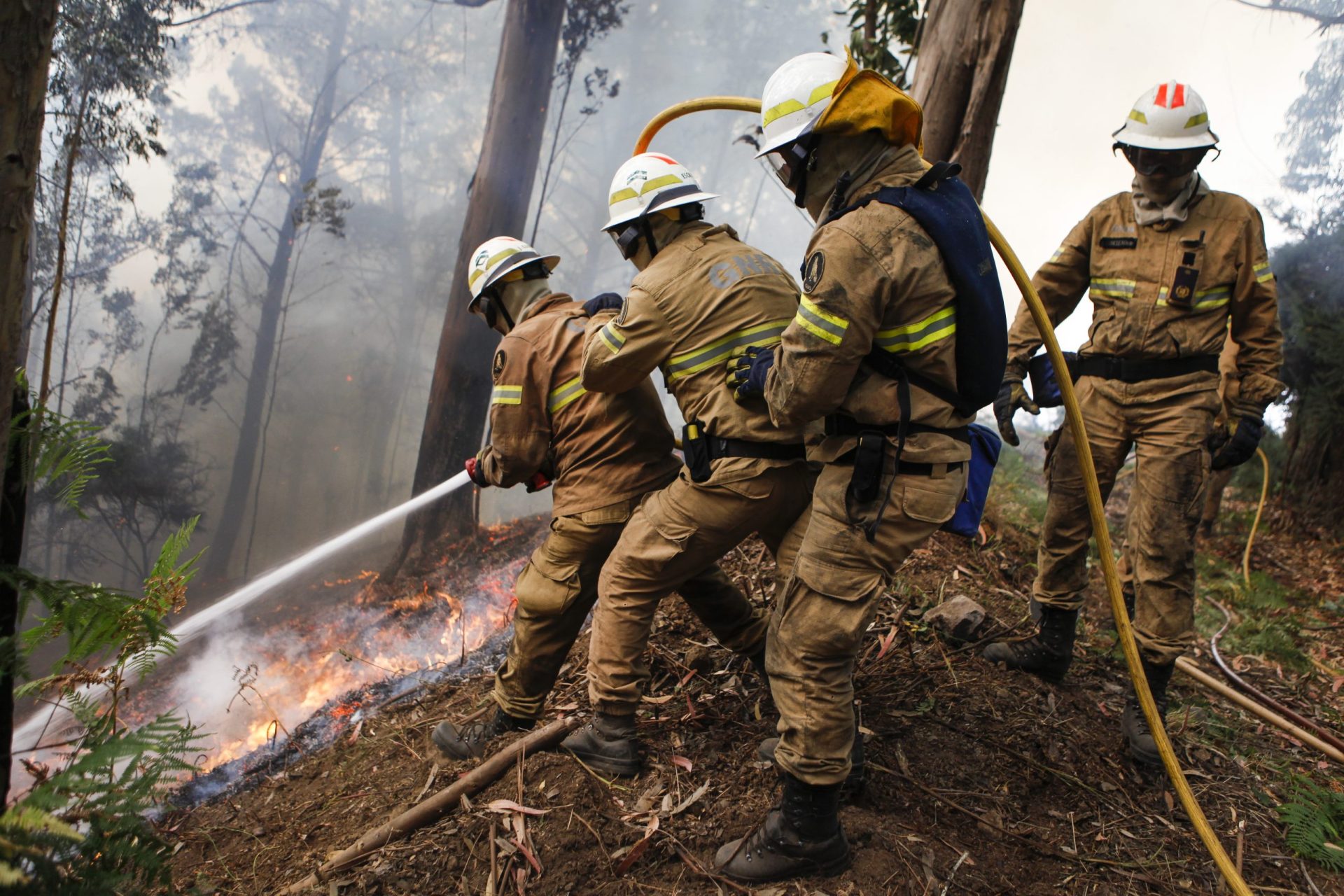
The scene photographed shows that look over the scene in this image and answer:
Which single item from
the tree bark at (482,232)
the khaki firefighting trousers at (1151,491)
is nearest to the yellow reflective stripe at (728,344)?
the khaki firefighting trousers at (1151,491)

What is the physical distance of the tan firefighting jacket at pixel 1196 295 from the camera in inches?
139

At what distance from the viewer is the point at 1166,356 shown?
11.7 feet

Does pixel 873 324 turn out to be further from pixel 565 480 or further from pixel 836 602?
pixel 565 480

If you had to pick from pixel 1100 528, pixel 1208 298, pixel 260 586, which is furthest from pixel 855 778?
pixel 260 586

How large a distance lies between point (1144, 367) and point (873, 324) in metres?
2.09

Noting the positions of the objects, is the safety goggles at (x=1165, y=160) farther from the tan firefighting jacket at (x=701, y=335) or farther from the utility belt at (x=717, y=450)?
the utility belt at (x=717, y=450)

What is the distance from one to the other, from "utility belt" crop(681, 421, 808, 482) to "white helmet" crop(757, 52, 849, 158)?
1008 millimetres

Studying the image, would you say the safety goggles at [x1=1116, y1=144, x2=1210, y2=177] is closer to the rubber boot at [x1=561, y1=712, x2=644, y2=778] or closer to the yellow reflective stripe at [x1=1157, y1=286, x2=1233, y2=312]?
the yellow reflective stripe at [x1=1157, y1=286, x2=1233, y2=312]

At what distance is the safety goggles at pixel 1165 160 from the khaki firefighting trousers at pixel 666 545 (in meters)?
2.22

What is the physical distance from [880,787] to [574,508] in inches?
66.3

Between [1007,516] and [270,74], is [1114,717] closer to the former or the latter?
[1007,516]

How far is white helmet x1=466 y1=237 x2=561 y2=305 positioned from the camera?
374 centimetres

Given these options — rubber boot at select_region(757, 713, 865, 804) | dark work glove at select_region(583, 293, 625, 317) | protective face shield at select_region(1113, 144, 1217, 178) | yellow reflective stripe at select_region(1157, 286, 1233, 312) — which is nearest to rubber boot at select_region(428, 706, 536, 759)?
rubber boot at select_region(757, 713, 865, 804)

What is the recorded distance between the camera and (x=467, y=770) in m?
3.30
